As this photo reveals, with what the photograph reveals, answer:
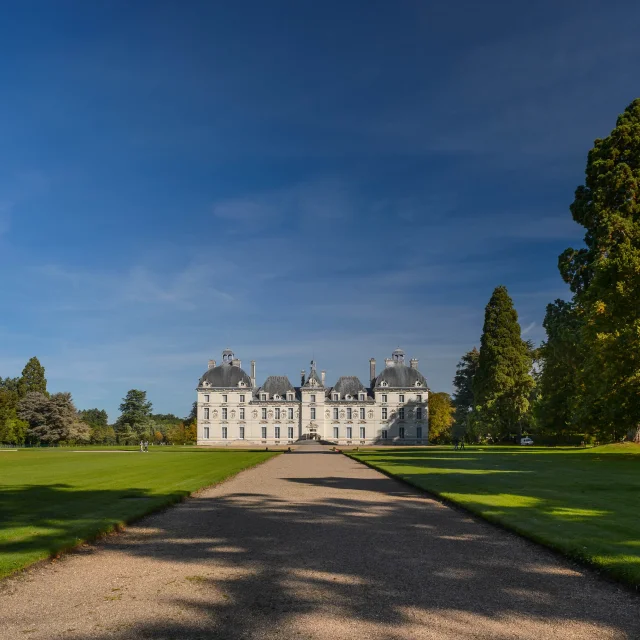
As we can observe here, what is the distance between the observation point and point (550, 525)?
9.80 m

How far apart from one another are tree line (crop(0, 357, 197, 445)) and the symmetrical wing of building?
828 centimetres

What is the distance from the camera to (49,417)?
75312mm

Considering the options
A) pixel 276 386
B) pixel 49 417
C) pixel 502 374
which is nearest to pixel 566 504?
pixel 502 374

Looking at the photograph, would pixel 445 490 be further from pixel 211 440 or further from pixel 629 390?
pixel 211 440

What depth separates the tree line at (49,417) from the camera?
74.3 meters

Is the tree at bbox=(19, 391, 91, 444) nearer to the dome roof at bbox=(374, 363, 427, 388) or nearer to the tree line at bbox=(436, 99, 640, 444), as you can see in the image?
the dome roof at bbox=(374, 363, 427, 388)

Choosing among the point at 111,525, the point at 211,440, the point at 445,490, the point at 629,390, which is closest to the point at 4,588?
the point at 111,525

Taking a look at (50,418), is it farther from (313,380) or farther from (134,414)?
(313,380)

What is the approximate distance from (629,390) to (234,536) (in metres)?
23.8

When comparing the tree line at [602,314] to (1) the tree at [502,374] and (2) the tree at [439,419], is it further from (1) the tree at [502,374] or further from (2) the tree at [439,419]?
(2) the tree at [439,419]

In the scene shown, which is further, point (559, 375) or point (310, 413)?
point (310, 413)

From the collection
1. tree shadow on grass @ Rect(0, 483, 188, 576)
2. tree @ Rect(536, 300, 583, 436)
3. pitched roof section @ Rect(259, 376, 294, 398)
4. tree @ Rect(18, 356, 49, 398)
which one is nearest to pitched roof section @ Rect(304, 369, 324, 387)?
pitched roof section @ Rect(259, 376, 294, 398)

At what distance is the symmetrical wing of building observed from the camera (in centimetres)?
8662

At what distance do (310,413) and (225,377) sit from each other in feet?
44.8
